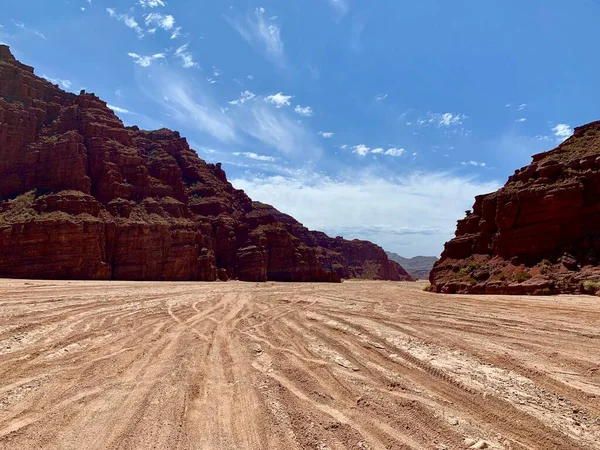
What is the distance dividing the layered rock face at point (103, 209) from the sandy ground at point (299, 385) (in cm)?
3662

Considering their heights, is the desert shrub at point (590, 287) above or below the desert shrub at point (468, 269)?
below

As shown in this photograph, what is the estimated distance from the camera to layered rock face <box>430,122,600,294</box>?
61.7 ft

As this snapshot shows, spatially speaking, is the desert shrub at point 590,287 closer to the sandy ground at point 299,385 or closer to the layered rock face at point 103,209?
the sandy ground at point 299,385

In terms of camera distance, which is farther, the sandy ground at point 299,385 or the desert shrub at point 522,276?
the desert shrub at point 522,276

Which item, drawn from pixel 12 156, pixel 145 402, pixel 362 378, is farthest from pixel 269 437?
pixel 12 156

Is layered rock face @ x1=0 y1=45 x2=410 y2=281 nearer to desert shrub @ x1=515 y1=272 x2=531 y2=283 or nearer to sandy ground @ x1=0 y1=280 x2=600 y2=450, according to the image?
sandy ground @ x1=0 y1=280 x2=600 y2=450

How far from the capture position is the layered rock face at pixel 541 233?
18.8 m

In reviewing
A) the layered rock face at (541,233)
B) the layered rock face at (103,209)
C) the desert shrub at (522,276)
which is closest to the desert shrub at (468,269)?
the layered rock face at (541,233)

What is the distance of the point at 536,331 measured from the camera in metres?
8.60

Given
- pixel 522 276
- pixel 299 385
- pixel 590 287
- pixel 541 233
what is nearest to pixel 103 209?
pixel 522 276

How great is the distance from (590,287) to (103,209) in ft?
167

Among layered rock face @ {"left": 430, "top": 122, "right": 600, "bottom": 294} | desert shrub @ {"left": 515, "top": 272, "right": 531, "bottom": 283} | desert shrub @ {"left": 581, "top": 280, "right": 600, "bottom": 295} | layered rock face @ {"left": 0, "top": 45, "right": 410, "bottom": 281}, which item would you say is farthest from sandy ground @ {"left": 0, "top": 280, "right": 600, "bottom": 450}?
layered rock face @ {"left": 0, "top": 45, "right": 410, "bottom": 281}

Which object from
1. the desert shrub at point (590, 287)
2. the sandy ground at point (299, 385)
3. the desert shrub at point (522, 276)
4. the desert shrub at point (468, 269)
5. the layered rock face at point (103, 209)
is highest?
the layered rock face at point (103, 209)

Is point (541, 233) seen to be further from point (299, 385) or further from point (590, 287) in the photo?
point (299, 385)
